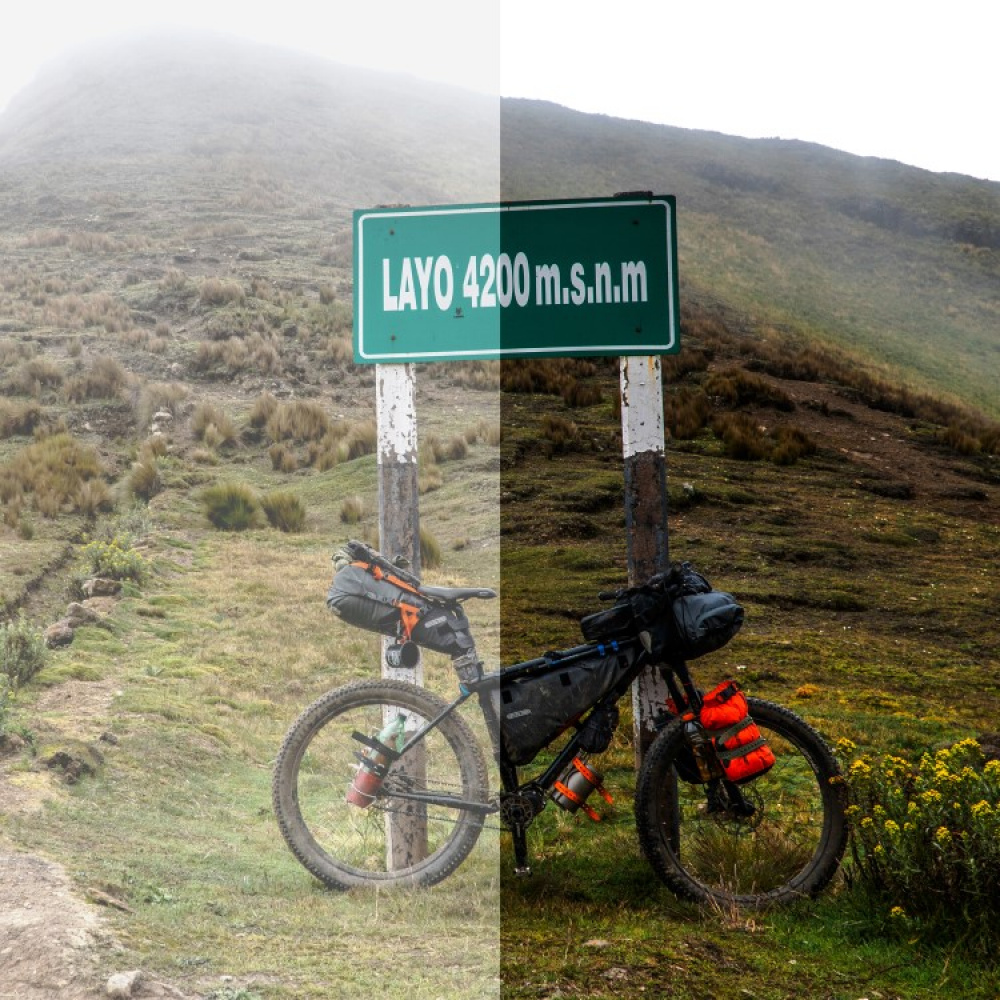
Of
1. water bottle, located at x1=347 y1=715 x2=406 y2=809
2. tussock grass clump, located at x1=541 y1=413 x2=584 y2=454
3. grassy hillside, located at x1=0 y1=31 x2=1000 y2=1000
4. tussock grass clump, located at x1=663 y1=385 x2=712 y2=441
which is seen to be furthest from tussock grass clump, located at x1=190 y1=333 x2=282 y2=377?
water bottle, located at x1=347 y1=715 x2=406 y2=809

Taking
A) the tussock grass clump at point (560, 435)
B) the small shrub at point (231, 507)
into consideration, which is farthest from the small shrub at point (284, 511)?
the tussock grass clump at point (560, 435)

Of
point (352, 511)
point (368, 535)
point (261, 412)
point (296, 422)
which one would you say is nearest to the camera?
point (368, 535)

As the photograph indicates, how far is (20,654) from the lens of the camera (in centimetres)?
845

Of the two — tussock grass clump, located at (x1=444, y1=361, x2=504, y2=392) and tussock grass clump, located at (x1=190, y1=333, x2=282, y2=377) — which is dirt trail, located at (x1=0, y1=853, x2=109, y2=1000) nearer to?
tussock grass clump, located at (x1=444, y1=361, x2=504, y2=392)

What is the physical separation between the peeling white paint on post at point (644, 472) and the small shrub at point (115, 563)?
8153 mm

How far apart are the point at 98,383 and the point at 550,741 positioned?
18.6 metres

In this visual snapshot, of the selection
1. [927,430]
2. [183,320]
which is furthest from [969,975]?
[183,320]

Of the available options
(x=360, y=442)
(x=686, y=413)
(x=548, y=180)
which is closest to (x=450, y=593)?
(x=360, y=442)

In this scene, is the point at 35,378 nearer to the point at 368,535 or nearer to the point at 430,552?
the point at 368,535

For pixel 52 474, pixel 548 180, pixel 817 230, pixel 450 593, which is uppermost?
pixel 548 180

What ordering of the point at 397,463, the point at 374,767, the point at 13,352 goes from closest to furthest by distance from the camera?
the point at 374,767
the point at 397,463
the point at 13,352

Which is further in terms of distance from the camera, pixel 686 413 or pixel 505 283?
pixel 686 413

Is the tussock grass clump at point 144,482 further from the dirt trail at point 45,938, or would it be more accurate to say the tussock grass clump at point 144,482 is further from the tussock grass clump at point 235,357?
the dirt trail at point 45,938

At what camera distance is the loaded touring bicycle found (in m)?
4.32
